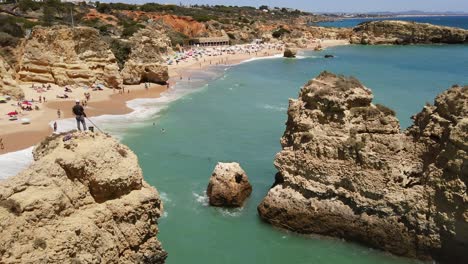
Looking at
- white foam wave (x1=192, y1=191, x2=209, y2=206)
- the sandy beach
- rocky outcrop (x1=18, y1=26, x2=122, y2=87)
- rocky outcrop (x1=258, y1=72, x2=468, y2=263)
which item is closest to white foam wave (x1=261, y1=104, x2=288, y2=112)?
the sandy beach

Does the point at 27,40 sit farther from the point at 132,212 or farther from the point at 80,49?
the point at 132,212

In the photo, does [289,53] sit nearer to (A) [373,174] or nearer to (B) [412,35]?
(B) [412,35]

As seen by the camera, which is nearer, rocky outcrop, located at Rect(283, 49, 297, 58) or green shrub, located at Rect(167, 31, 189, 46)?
rocky outcrop, located at Rect(283, 49, 297, 58)

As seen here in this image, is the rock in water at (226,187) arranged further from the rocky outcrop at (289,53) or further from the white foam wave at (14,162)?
the rocky outcrop at (289,53)

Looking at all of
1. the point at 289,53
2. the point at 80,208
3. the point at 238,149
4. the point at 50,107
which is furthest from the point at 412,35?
the point at 80,208

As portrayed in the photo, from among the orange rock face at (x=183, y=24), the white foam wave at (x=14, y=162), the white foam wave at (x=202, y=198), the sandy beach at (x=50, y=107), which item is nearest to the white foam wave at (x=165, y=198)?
the white foam wave at (x=202, y=198)

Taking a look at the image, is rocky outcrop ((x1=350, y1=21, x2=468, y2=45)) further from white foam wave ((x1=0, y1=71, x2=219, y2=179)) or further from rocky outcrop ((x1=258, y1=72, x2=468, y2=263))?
rocky outcrop ((x1=258, y1=72, x2=468, y2=263))
